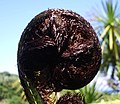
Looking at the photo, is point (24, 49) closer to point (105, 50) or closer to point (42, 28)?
point (42, 28)

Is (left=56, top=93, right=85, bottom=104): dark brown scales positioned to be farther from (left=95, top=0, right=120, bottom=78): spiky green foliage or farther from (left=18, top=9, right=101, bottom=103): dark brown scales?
(left=95, top=0, right=120, bottom=78): spiky green foliage

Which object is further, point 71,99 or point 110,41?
point 110,41

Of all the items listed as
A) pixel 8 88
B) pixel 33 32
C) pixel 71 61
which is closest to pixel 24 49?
pixel 33 32

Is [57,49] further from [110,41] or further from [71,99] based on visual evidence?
[110,41]

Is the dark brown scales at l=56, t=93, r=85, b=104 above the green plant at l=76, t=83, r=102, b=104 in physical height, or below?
above

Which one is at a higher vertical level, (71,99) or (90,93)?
(71,99)

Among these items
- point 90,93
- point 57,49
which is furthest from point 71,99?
point 90,93

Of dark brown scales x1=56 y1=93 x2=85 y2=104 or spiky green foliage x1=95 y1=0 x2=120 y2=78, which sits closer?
dark brown scales x1=56 y1=93 x2=85 y2=104

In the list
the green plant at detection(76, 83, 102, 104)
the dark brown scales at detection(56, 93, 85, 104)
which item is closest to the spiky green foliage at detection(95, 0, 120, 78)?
the green plant at detection(76, 83, 102, 104)
